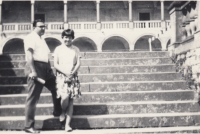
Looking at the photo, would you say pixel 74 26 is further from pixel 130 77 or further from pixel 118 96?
pixel 118 96

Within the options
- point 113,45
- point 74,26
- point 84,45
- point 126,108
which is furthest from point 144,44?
point 126,108

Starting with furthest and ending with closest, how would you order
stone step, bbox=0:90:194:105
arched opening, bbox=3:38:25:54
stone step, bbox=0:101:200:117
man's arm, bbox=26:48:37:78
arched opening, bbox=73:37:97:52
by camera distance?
arched opening, bbox=73:37:97:52, arched opening, bbox=3:38:25:54, stone step, bbox=0:90:194:105, stone step, bbox=0:101:200:117, man's arm, bbox=26:48:37:78

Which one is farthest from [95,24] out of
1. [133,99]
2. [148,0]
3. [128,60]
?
[133,99]

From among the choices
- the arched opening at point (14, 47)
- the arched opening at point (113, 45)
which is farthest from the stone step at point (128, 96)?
the arched opening at point (113, 45)

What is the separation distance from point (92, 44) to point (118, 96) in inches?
707

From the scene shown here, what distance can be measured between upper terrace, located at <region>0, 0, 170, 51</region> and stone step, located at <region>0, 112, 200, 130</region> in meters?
17.2

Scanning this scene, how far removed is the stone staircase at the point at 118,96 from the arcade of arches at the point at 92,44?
15.7 meters

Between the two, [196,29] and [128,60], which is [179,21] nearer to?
[196,29]

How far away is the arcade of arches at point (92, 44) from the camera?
22.0 m

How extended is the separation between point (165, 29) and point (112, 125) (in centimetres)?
1918

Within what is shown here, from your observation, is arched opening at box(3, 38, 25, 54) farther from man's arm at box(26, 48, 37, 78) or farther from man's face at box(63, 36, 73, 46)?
man's arm at box(26, 48, 37, 78)

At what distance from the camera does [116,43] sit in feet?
76.5

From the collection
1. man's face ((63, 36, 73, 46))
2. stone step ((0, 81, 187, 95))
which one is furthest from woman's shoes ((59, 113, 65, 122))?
stone step ((0, 81, 187, 95))

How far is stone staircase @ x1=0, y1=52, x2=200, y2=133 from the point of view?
4.07m
